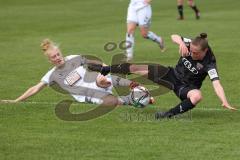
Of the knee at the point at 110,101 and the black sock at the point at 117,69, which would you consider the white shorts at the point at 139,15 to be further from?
the knee at the point at 110,101

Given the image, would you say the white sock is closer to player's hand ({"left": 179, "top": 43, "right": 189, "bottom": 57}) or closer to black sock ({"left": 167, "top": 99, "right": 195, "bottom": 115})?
player's hand ({"left": 179, "top": 43, "right": 189, "bottom": 57})

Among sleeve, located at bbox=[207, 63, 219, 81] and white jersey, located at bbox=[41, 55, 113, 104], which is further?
white jersey, located at bbox=[41, 55, 113, 104]

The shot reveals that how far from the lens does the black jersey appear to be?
35.8 ft

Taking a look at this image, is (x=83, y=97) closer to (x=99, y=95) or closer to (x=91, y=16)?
(x=99, y=95)

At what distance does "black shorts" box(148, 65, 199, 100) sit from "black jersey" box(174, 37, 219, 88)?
0.29ft

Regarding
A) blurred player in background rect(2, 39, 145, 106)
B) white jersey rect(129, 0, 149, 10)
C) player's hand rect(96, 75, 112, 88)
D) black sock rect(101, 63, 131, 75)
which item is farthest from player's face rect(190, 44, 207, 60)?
white jersey rect(129, 0, 149, 10)

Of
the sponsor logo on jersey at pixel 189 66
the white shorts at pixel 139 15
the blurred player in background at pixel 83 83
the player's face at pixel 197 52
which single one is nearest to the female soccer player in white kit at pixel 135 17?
the white shorts at pixel 139 15

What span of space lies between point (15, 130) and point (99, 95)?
2.57 metres

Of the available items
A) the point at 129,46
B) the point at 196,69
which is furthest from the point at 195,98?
the point at 129,46

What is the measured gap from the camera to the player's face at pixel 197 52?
35.0 feet

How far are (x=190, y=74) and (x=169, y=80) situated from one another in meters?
0.63

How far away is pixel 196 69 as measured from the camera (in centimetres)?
1111

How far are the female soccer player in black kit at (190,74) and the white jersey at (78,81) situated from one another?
497 mm

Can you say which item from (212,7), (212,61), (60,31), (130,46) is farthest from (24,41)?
(212,7)
